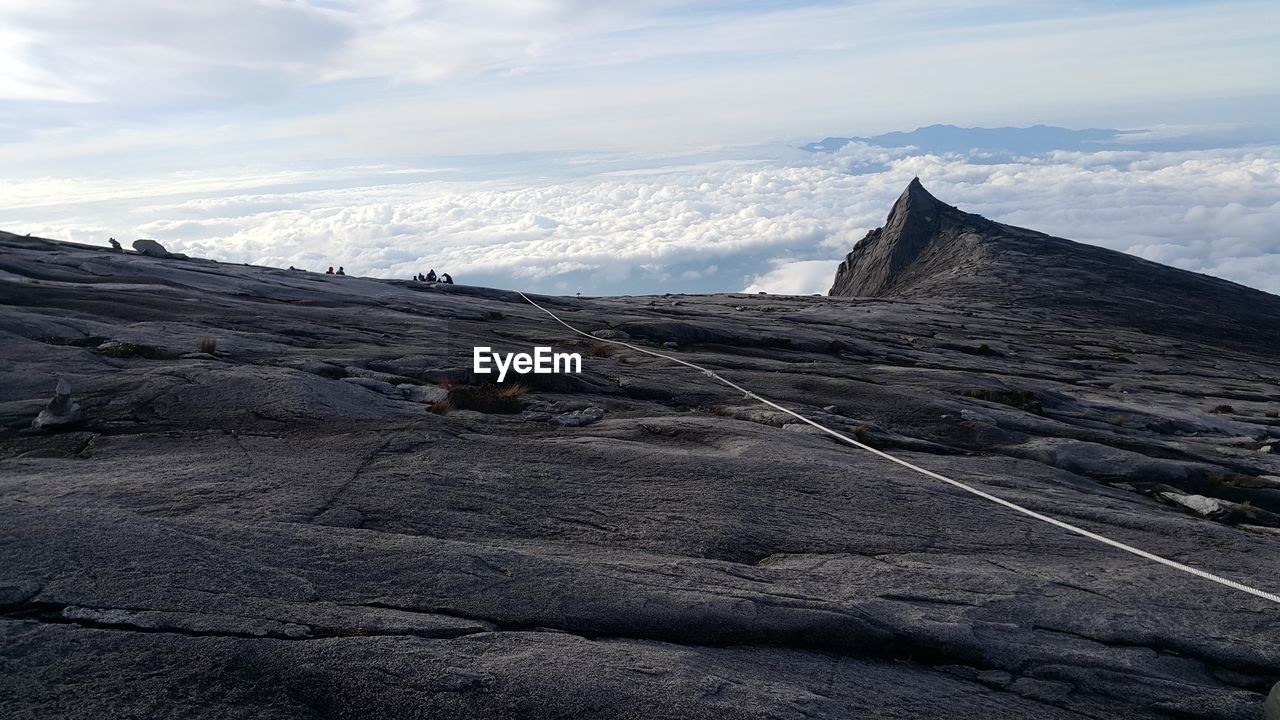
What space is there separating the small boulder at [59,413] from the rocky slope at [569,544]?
0.22ft

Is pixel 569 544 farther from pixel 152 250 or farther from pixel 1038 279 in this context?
pixel 1038 279

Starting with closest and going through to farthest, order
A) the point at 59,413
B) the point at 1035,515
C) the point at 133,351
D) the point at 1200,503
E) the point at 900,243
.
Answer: the point at 1035,515
the point at 59,413
the point at 1200,503
the point at 133,351
the point at 900,243

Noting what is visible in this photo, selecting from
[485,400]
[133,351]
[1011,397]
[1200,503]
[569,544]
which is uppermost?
[133,351]

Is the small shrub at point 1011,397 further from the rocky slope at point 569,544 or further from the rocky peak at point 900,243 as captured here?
the rocky peak at point 900,243

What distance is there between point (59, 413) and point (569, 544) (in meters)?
9.04

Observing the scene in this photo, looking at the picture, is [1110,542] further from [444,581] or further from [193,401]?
[193,401]

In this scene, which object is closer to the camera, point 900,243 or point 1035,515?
point 1035,515

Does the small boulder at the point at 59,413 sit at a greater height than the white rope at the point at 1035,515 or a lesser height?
greater

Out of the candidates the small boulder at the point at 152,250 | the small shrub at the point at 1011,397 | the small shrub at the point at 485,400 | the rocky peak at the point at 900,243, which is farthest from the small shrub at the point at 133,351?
the rocky peak at the point at 900,243

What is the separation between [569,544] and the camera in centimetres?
1021

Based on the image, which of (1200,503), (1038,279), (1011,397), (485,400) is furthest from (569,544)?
(1038,279)

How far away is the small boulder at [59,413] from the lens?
13.2m

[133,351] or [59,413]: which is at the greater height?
[133,351]

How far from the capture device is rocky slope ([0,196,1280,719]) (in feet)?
23.6
